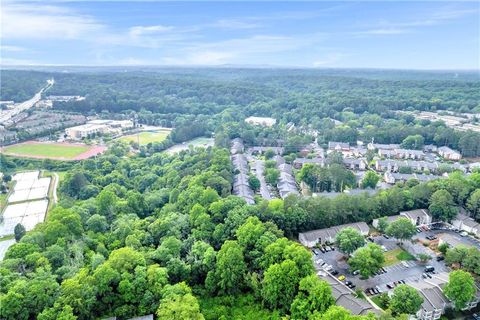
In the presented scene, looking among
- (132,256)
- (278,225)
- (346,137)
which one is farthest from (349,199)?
(346,137)

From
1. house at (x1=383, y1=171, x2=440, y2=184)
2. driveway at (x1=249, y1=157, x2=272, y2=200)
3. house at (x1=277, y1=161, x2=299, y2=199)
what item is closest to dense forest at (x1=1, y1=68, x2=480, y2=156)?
driveway at (x1=249, y1=157, x2=272, y2=200)

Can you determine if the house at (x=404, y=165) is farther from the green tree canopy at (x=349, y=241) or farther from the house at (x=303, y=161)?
the green tree canopy at (x=349, y=241)

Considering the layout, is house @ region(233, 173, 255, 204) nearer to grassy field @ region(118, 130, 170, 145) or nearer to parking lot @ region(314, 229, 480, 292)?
parking lot @ region(314, 229, 480, 292)

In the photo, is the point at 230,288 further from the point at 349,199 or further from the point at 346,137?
the point at 346,137

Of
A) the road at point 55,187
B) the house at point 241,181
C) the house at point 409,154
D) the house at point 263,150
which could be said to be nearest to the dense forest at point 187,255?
the house at point 241,181

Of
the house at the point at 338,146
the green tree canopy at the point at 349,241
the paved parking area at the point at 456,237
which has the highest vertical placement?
the house at the point at 338,146

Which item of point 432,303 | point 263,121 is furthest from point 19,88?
point 432,303

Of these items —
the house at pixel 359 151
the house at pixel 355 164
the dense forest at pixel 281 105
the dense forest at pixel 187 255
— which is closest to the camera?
the dense forest at pixel 187 255
